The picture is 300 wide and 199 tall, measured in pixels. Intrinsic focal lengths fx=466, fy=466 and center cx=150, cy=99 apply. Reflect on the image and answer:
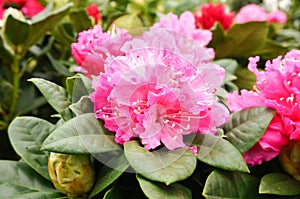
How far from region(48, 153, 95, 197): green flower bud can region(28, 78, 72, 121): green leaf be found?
79 millimetres

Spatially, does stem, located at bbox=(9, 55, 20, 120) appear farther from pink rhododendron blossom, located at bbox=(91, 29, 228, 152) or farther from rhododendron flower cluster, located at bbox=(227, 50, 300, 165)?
rhododendron flower cluster, located at bbox=(227, 50, 300, 165)

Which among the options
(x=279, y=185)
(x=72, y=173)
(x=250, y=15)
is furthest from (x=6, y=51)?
(x=250, y=15)

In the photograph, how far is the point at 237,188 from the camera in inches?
31.6

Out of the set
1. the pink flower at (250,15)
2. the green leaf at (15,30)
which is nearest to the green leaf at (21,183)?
the green leaf at (15,30)

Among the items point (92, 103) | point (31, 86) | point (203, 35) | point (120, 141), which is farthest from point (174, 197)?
point (31, 86)

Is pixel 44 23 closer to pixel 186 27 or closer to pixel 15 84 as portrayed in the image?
pixel 15 84

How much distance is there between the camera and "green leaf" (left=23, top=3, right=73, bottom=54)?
46.9 inches

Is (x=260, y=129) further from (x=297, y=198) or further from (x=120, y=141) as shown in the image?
(x=120, y=141)

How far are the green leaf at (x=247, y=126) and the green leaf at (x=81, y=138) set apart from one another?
213 millimetres

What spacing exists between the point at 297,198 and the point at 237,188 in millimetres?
121

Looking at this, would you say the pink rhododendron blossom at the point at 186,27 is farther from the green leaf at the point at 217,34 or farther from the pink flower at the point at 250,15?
the pink flower at the point at 250,15

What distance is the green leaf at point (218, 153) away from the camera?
29.5 inches

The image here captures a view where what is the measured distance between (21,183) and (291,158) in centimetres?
50

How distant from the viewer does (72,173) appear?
79 centimetres
